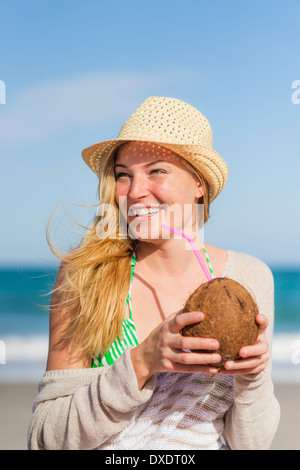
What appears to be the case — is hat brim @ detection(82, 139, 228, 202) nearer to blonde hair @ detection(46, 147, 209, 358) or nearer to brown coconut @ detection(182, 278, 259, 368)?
blonde hair @ detection(46, 147, 209, 358)

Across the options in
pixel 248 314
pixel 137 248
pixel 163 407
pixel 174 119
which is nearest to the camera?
pixel 248 314

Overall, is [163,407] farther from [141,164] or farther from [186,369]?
[141,164]

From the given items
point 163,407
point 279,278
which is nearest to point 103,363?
point 163,407

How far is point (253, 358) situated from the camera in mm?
2227

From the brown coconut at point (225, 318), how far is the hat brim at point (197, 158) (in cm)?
93

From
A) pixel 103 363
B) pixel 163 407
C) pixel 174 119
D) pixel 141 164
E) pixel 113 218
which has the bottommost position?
pixel 163 407

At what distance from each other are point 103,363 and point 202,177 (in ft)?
4.00

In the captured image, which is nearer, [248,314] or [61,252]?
[248,314]

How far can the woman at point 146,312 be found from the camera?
2.39 metres

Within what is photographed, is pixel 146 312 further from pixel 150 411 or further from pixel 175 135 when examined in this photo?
pixel 175 135

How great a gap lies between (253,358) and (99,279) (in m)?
1.03

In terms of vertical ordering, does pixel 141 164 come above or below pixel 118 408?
above

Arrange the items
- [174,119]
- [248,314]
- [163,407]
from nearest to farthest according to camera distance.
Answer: [248,314]
[163,407]
[174,119]

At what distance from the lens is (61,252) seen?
3.08m
